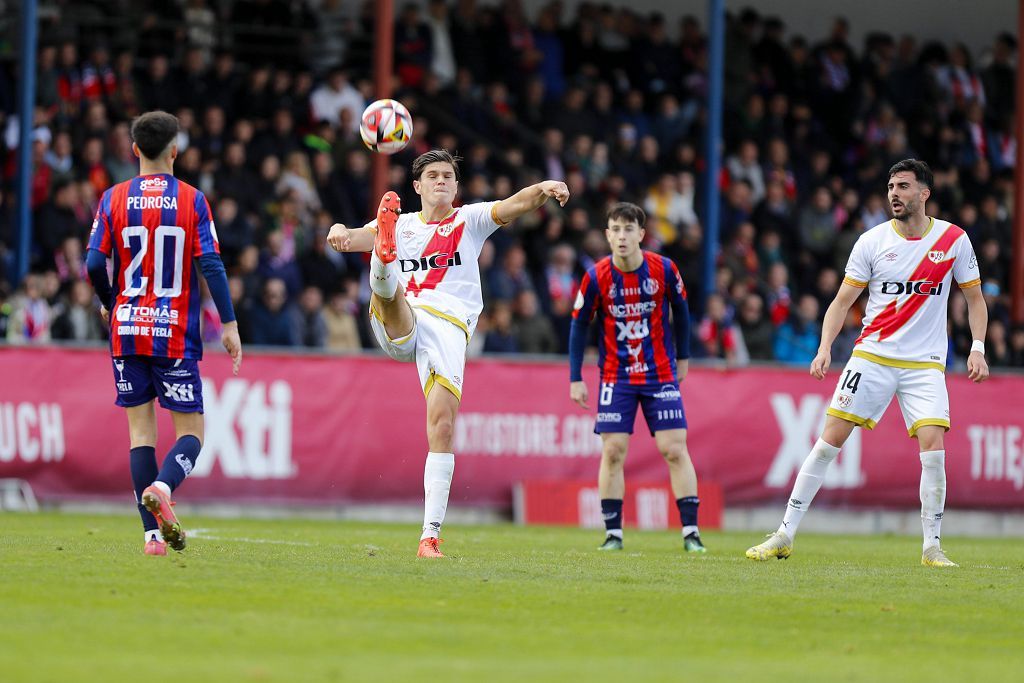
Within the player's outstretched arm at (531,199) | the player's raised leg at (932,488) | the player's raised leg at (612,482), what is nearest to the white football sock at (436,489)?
the player's outstretched arm at (531,199)

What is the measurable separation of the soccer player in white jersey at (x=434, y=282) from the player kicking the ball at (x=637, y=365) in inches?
80.6

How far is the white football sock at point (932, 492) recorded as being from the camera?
10516 millimetres

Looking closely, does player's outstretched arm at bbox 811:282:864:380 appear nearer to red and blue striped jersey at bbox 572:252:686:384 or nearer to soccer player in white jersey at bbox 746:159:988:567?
soccer player in white jersey at bbox 746:159:988:567

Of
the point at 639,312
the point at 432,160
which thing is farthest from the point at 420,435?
the point at 432,160

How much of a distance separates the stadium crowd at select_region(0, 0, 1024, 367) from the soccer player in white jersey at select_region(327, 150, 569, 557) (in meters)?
7.78

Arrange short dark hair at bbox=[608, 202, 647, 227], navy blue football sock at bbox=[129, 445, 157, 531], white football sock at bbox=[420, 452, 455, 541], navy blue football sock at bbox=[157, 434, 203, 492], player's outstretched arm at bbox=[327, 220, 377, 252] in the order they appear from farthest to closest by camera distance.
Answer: short dark hair at bbox=[608, 202, 647, 227]
player's outstretched arm at bbox=[327, 220, 377, 252]
white football sock at bbox=[420, 452, 455, 541]
navy blue football sock at bbox=[129, 445, 157, 531]
navy blue football sock at bbox=[157, 434, 203, 492]

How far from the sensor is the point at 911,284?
1053cm

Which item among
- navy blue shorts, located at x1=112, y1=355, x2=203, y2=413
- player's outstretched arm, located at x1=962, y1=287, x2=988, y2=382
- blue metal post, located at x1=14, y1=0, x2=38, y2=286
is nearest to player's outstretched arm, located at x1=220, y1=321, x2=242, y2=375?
navy blue shorts, located at x1=112, y1=355, x2=203, y2=413

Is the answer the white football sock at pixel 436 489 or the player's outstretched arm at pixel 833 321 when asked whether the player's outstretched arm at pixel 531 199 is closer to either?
the white football sock at pixel 436 489

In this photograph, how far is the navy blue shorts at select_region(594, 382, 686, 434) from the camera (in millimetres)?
12047

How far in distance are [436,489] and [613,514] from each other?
2571 millimetres

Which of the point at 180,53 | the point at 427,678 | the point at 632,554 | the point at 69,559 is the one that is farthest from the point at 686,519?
the point at 180,53

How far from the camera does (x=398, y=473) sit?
17.0m

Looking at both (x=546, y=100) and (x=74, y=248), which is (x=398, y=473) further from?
(x=546, y=100)
